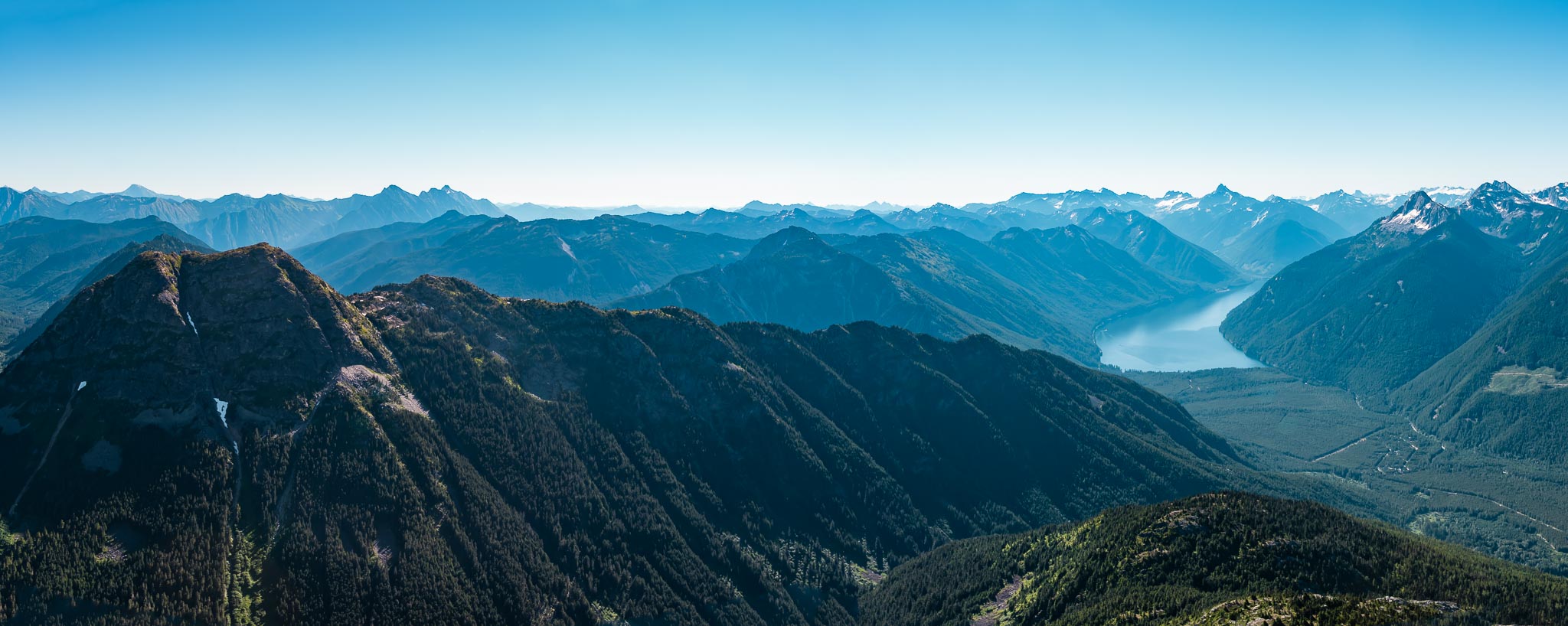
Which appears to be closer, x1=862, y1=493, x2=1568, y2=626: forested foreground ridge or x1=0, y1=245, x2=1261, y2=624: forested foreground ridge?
x1=862, y1=493, x2=1568, y2=626: forested foreground ridge

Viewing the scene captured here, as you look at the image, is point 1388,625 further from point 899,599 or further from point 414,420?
point 414,420

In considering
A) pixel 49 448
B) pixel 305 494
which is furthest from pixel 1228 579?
pixel 49 448

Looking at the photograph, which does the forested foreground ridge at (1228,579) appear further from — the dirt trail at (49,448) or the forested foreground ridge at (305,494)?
the dirt trail at (49,448)

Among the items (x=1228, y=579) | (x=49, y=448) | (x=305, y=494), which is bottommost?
(x=1228, y=579)

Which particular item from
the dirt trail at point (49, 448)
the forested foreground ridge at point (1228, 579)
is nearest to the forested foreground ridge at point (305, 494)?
the dirt trail at point (49, 448)

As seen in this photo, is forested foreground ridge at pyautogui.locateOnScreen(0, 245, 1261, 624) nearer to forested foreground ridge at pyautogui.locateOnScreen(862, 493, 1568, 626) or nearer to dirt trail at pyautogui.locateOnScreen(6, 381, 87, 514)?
dirt trail at pyautogui.locateOnScreen(6, 381, 87, 514)

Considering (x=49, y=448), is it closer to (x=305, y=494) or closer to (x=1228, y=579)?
(x=305, y=494)

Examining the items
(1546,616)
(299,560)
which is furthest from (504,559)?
(1546,616)

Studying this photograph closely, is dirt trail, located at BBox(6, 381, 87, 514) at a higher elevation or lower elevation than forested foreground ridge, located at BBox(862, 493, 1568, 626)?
higher

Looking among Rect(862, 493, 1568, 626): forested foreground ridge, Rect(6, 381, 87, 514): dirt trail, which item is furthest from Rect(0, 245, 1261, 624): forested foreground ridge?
Rect(862, 493, 1568, 626): forested foreground ridge
